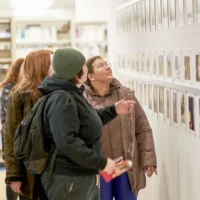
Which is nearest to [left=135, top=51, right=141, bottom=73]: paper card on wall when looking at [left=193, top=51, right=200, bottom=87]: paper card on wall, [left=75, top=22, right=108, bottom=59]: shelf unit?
[left=193, top=51, right=200, bottom=87]: paper card on wall

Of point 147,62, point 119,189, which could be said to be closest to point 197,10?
point 147,62

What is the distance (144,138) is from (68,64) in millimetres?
1153

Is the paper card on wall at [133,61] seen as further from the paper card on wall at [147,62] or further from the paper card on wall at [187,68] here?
the paper card on wall at [187,68]

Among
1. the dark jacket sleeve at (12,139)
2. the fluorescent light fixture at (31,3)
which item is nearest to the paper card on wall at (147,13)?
the dark jacket sleeve at (12,139)

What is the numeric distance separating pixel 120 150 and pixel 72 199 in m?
0.91

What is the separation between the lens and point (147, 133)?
3.56m

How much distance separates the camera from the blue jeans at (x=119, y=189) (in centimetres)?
349

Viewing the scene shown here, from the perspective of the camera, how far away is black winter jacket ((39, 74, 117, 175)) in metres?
2.48

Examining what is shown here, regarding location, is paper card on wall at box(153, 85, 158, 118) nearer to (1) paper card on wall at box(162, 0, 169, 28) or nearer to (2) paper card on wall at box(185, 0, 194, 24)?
(1) paper card on wall at box(162, 0, 169, 28)

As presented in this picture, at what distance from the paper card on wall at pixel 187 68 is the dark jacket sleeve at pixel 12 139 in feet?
3.27

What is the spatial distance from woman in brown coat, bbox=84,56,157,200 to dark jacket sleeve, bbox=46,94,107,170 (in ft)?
3.16

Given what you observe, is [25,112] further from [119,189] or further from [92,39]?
[92,39]

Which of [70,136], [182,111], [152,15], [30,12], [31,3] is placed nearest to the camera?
[70,136]

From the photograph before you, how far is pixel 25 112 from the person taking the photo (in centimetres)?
306
